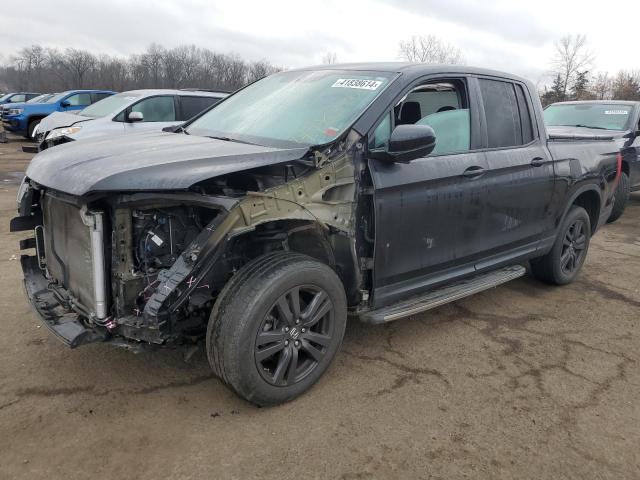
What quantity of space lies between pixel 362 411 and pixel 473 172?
179 centimetres

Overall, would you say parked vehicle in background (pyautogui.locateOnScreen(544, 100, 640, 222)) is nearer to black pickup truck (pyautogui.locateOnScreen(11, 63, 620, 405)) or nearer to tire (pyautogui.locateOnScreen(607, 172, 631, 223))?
tire (pyautogui.locateOnScreen(607, 172, 631, 223))

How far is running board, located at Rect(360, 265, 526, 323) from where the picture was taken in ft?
10.8

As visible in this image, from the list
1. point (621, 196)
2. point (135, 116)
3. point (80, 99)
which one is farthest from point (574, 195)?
point (80, 99)

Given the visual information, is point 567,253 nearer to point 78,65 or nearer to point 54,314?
point 54,314

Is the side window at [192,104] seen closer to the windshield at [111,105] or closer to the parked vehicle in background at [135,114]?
the parked vehicle in background at [135,114]

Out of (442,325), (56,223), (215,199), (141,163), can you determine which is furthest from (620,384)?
(56,223)

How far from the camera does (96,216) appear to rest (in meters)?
2.53

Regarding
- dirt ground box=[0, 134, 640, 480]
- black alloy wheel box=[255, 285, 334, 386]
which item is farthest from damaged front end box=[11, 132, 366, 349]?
dirt ground box=[0, 134, 640, 480]

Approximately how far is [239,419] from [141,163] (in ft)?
4.58

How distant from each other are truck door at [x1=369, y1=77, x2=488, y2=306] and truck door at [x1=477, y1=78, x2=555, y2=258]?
0.48 feet

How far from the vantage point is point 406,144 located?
9.96ft

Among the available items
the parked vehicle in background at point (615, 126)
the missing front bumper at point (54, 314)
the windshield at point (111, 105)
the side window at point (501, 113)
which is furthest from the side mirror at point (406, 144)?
the windshield at point (111, 105)

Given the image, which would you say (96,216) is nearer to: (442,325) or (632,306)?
(442,325)

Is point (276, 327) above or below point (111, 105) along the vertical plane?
below
